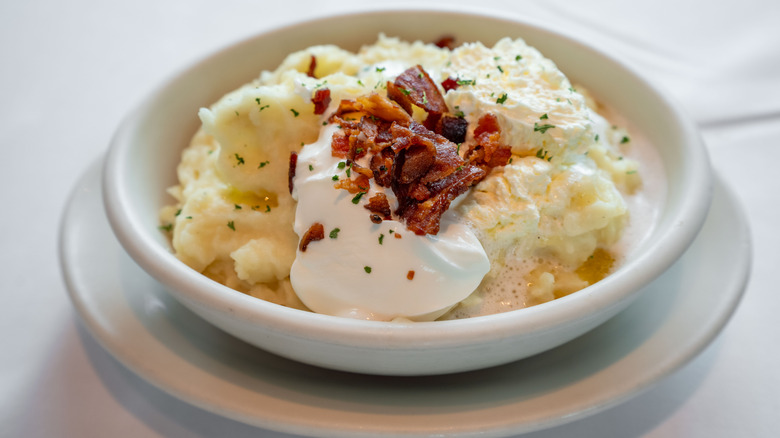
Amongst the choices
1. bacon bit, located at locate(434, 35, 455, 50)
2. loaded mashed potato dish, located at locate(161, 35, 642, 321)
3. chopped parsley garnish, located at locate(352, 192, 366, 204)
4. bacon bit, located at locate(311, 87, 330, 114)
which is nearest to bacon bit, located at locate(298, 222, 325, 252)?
loaded mashed potato dish, located at locate(161, 35, 642, 321)

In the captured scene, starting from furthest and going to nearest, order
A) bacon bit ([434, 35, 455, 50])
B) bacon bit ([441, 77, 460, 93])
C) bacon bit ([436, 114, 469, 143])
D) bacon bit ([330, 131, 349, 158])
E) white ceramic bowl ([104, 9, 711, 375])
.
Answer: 1. bacon bit ([434, 35, 455, 50])
2. bacon bit ([441, 77, 460, 93])
3. bacon bit ([436, 114, 469, 143])
4. bacon bit ([330, 131, 349, 158])
5. white ceramic bowl ([104, 9, 711, 375])

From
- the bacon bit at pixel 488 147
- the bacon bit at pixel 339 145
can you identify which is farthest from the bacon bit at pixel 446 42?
the bacon bit at pixel 339 145

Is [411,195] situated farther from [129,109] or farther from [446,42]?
[129,109]

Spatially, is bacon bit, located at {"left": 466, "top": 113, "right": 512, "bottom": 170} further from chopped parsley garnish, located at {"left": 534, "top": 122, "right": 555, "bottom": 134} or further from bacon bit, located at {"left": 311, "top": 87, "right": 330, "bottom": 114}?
bacon bit, located at {"left": 311, "top": 87, "right": 330, "bottom": 114}

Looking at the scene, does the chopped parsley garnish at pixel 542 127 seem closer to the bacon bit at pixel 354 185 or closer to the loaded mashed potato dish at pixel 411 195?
the loaded mashed potato dish at pixel 411 195

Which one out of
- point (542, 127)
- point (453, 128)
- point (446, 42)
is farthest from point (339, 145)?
point (446, 42)

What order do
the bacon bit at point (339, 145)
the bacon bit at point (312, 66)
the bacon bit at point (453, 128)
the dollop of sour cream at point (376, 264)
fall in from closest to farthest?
the dollop of sour cream at point (376, 264)
the bacon bit at point (339, 145)
the bacon bit at point (453, 128)
the bacon bit at point (312, 66)
